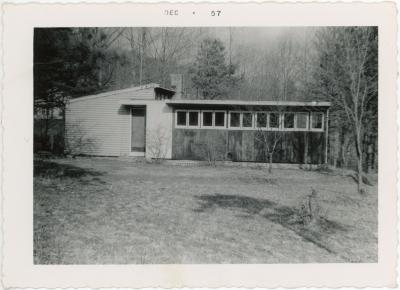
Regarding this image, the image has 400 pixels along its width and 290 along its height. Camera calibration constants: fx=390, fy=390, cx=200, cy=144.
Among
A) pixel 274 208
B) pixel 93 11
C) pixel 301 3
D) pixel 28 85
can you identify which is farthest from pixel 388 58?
pixel 28 85

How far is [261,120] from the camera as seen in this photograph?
16.5 meters

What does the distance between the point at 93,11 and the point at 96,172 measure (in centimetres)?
Answer: 746

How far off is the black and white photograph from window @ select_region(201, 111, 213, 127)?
6 cm

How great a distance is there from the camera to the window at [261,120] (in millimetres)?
16500

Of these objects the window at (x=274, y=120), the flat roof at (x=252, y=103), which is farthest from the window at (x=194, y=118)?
the window at (x=274, y=120)

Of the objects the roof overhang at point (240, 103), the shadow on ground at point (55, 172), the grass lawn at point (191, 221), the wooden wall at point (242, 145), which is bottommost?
the grass lawn at point (191, 221)

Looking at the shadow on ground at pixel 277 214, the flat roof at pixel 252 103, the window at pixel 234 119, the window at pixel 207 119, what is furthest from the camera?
the window at pixel 207 119

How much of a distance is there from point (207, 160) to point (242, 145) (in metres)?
1.64

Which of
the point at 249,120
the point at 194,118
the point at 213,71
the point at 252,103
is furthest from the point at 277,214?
the point at 213,71

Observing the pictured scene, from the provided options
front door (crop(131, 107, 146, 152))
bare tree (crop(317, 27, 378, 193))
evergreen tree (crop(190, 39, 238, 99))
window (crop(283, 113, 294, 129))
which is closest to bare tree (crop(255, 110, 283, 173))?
window (crop(283, 113, 294, 129))

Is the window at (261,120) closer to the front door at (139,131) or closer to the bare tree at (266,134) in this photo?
the bare tree at (266,134)

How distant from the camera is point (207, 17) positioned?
6277 millimetres

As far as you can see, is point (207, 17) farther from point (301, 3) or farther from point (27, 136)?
point (27, 136)

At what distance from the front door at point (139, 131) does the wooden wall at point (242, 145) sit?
1.61 meters
